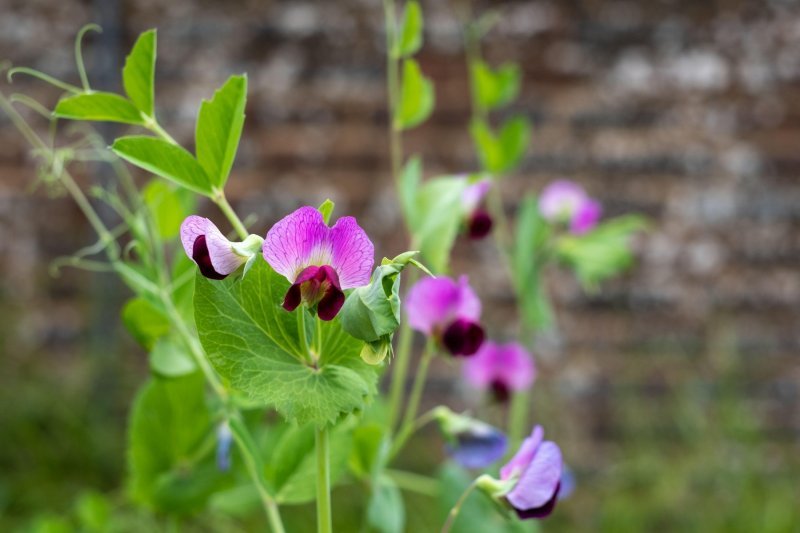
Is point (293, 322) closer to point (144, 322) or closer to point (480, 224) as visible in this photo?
point (144, 322)

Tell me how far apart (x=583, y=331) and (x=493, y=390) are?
4.95ft

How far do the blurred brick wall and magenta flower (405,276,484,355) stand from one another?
5.15 feet

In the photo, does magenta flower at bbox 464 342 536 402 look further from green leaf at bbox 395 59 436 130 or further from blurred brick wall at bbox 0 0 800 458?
blurred brick wall at bbox 0 0 800 458

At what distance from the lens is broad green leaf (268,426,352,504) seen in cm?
44

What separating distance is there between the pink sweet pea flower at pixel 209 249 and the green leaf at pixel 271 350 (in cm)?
1

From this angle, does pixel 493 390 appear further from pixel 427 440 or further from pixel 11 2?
pixel 11 2

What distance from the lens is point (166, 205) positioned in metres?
0.52

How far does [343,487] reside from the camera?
5.75ft

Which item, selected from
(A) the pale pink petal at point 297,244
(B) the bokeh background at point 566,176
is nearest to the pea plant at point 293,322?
(A) the pale pink petal at point 297,244

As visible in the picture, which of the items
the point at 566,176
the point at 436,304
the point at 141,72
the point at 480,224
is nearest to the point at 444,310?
the point at 436,304

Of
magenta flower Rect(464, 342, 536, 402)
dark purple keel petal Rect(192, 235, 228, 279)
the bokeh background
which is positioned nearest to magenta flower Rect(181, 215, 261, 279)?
dark purple keel petal Rect(192, 235, 228, 279)

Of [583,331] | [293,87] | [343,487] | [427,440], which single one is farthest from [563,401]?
[293,87]

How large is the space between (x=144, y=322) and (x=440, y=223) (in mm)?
193

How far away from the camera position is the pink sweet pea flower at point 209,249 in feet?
1.03
